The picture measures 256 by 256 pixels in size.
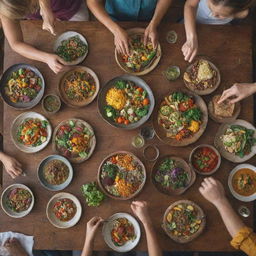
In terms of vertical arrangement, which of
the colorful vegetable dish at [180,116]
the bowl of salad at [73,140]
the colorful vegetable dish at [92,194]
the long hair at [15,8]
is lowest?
the colorful vegetable dish at [92,194]

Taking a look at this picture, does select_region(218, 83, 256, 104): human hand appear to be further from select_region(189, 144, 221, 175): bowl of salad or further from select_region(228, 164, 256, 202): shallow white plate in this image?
select_region(228, 164, 256, 202): shallow white plate

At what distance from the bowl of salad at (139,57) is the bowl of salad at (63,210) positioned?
1.15 m

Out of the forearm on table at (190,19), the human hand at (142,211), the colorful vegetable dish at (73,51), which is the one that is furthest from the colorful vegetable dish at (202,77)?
the human hand at (142,211)

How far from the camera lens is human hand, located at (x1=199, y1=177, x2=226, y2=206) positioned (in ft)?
7.15

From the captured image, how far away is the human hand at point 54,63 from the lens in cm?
231

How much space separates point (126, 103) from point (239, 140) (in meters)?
0.94

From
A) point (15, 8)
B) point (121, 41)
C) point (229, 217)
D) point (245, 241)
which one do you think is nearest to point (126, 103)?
point (121, 41)

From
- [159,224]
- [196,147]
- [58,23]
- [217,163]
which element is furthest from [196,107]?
[58,23]

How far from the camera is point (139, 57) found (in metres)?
2.41

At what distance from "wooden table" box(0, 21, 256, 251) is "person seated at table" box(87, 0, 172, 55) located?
0.29 ft

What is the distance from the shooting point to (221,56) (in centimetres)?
240

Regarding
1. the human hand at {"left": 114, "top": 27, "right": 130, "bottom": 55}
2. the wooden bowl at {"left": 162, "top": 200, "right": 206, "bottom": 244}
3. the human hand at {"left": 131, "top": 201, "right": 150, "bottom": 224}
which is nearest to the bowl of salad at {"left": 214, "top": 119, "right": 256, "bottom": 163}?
the wooden bowl at {"left": 162, "top": 200, "right": 206, "bottom": 244}

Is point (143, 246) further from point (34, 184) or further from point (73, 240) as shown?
point (34, 184)

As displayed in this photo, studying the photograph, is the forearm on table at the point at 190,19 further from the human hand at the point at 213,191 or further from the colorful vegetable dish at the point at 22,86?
the colorful vegetable dish at the point at 22,86
